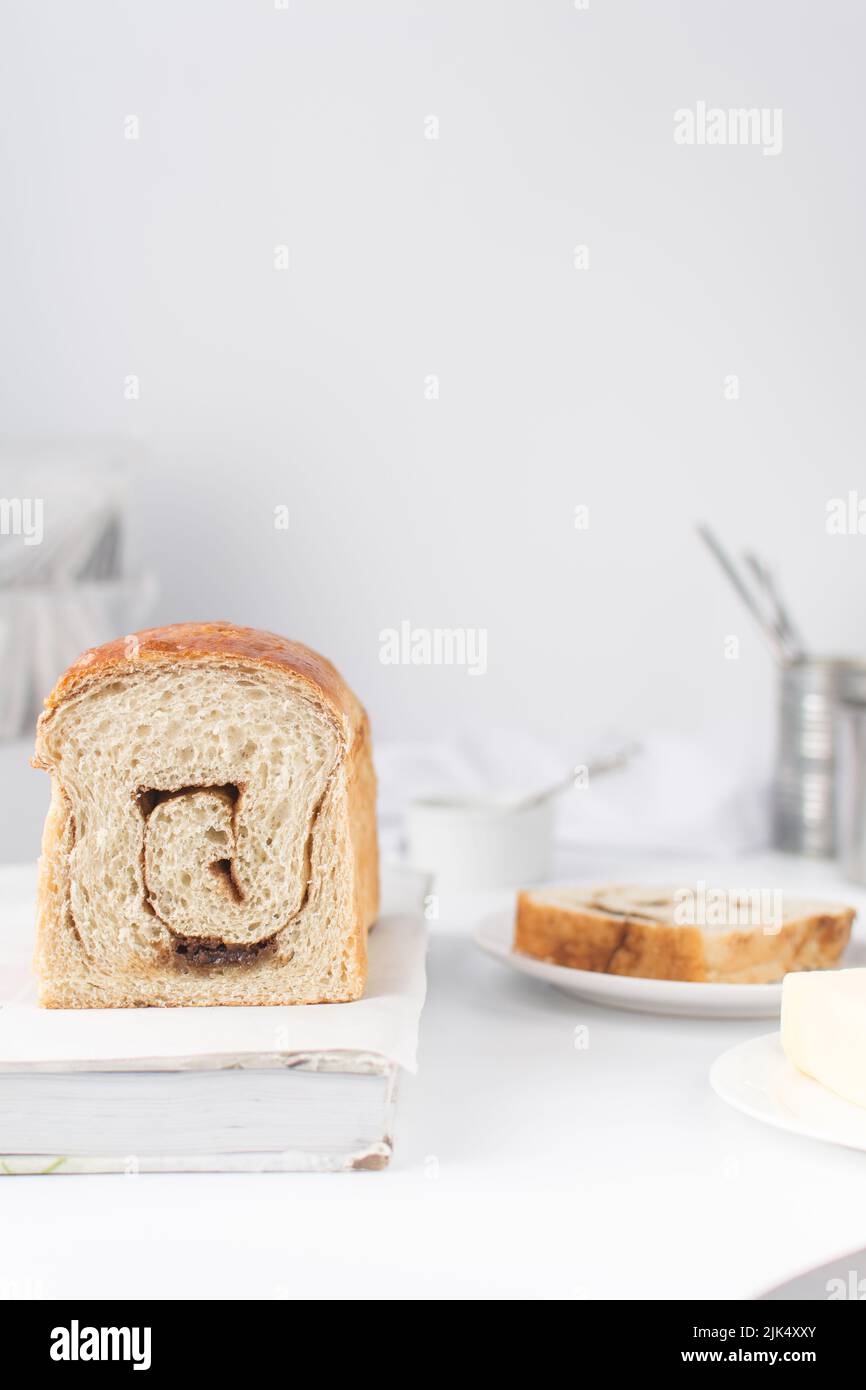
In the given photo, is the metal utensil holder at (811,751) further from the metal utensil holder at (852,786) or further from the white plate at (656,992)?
the white plate at (656,992)

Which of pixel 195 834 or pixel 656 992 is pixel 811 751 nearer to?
pixel 656 992

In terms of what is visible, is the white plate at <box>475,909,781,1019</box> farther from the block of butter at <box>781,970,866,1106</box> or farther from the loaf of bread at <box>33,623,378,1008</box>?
the loaf of bread at <box>33,623,378,1008</box>

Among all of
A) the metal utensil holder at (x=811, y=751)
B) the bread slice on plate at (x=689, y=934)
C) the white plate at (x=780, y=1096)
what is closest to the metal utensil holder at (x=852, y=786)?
the metal utensil holder at (x=811, y=751)

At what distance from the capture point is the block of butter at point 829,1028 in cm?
76

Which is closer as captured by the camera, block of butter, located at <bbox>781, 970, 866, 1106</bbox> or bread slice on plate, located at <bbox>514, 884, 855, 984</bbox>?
block of butter, located at <bbox>781, 970, 866, 1106</bbox>

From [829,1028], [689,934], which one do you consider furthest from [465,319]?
[829,1028]

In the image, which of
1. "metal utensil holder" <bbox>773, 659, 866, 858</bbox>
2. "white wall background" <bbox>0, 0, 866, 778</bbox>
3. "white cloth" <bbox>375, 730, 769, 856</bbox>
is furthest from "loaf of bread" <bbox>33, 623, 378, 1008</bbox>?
"white wall background" <bbox>0, 0, 866, 778</bbox>

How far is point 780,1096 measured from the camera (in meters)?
0.78

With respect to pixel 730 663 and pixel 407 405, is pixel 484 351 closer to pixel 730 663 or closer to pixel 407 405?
pixel 407 405

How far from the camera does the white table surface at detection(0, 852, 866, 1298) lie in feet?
2.09

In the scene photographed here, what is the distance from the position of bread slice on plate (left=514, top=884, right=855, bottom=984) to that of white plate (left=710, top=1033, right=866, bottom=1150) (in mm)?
124

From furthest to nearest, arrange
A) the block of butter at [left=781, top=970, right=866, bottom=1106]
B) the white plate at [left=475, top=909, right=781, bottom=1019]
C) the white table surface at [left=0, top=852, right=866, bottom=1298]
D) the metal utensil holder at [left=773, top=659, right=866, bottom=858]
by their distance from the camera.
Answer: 1. the metal utensil holder at [left=773, top=659, right=866, bottom=858]
2. the white plate at [left=475, top=909, right=781, bottom=1019]
3. the block of butter at [left=781, top=970, right=866, bottom=1106]
4. the white table surface at [left=0, top=852, right=866, bottom=1298]
